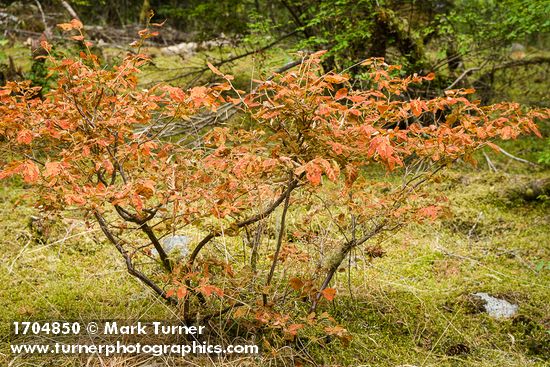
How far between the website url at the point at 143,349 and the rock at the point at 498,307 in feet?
5.66

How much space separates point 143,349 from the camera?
287 cm

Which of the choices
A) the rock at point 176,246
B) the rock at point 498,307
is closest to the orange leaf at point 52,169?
the rock at point 176,246

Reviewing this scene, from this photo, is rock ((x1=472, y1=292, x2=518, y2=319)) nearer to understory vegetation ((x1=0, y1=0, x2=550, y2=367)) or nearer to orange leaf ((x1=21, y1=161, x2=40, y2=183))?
understory vegetation ((x1=0, y1=0, x2=550, y2=367))

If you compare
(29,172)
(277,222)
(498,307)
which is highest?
(29,172)

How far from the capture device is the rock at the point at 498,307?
11.3ft

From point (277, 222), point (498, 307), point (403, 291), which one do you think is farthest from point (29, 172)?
point (498, 307)

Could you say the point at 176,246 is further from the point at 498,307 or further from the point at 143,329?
the point at 498,307

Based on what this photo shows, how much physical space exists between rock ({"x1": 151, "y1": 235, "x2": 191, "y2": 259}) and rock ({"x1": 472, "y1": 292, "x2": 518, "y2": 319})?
2.26 metres

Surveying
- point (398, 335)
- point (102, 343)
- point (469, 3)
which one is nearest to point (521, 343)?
point (398, 335)

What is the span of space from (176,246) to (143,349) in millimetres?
1319

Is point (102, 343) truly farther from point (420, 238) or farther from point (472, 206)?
point (472, 206)

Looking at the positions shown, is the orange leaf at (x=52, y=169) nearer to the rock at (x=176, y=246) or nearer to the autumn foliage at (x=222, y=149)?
the autumn foliage at (x=222, y=149)

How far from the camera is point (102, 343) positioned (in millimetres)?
2945

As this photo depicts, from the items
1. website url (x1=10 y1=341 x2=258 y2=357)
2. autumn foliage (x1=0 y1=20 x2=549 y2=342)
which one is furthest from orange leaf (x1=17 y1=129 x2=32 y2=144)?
website url (x1=10 y1=341 x2=258 y2=357)
